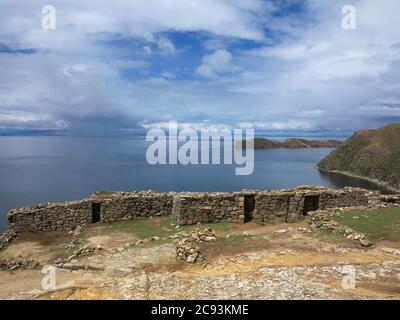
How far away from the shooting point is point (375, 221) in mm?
18250

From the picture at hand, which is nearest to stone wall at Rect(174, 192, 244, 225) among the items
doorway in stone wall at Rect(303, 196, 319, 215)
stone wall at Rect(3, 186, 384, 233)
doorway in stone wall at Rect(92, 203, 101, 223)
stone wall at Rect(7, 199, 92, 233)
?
stone wall at Rect(3, 186, 384, 233)

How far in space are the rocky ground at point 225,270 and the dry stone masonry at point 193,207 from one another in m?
4.19

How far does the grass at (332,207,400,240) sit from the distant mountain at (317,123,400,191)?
80379 millimetres

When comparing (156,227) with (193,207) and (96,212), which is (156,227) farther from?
(96,212)

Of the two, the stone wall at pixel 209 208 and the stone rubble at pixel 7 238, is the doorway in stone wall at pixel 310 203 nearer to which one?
the stone wall at pixel 209 208

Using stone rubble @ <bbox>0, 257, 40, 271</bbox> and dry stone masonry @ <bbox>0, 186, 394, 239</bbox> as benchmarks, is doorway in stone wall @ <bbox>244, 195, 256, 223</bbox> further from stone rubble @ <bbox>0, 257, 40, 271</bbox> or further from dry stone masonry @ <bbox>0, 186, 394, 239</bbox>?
stone rubble @ <bbox>0, 257, 40, 271</bbox>

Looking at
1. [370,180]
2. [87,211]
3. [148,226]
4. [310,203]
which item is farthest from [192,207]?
[370,180]

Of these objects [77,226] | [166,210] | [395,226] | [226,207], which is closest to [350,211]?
[395,226]

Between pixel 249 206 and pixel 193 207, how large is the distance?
135 inches

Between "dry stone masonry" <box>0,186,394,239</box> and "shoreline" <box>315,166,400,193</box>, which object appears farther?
"shoreline" <box>315,166,400,193</box>

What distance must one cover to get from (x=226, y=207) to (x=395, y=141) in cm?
10813

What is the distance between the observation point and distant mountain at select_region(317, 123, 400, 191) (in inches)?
3989

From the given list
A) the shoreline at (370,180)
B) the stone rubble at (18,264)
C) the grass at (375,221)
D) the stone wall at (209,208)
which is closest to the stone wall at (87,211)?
the stone wall at (209,208)

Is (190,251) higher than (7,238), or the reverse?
(190,251)
